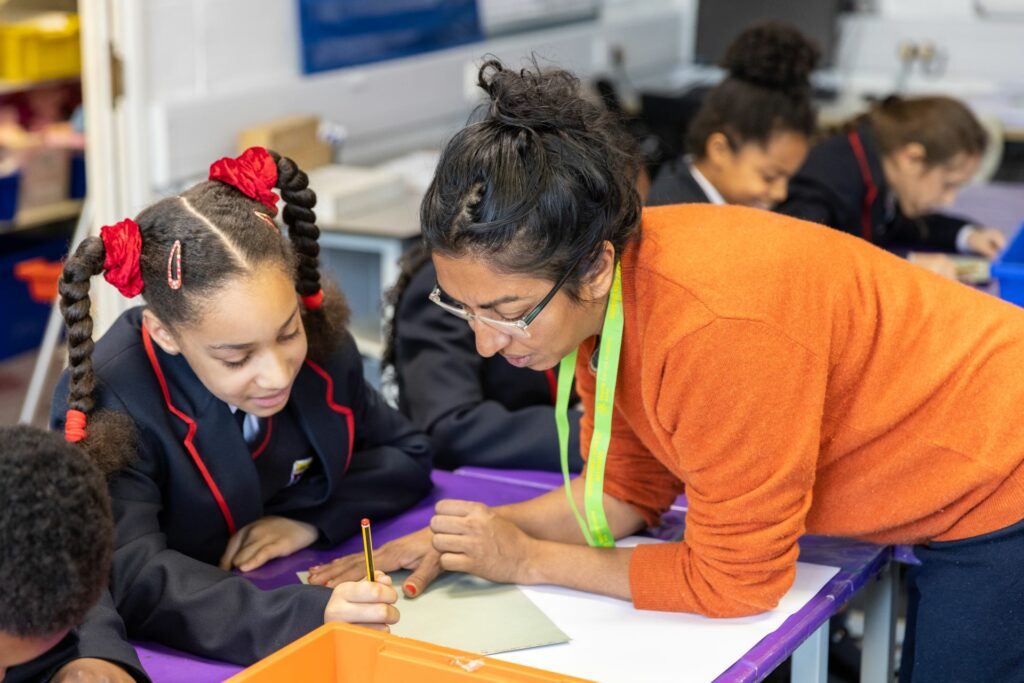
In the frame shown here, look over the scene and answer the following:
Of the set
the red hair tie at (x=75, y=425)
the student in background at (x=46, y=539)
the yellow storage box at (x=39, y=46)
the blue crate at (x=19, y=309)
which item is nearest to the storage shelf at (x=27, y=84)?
the yellow storage box at (x=39, y=46)

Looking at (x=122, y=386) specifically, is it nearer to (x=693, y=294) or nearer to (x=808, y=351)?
(x=693, y=294)

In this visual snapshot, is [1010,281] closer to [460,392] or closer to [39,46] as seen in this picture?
[460,392]

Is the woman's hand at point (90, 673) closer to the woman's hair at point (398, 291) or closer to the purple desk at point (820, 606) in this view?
the purple desk at point (820, 606)

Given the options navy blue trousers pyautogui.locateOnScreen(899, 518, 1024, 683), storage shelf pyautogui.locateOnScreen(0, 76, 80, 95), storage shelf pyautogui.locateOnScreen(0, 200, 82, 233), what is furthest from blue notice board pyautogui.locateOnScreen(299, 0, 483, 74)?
navy blue trousers pyautogui.locateOnScreen(899, 518, 1024, 683)

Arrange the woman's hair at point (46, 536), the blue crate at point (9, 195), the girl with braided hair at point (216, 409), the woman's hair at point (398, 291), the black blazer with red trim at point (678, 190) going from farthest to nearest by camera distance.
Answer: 1. the blue crate at point (9, 195)
2. the black blazer with red trim at point (678, 190)
3. the woman's hair at point (398, 291)
4. the girl with braided hair at point (216, 409)
5. the woman's hair at point (46, 536)

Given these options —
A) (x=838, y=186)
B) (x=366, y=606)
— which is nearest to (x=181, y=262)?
(x=366, y=606)

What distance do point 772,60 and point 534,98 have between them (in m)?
1.66

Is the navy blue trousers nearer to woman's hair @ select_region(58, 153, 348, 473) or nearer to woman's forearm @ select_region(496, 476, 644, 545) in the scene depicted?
woman's forearm @ select_region(496, 476, 644, 545)

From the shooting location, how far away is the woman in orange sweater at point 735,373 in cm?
130

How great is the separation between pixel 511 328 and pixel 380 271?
228 centimetres

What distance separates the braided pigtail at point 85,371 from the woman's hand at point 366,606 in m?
0.32

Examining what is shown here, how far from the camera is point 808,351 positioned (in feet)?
4.27

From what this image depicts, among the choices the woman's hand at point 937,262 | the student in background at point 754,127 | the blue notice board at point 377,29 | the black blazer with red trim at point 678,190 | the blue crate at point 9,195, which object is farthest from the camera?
the blue crate at point 9,195

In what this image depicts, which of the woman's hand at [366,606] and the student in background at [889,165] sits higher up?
the student in background at [889,165]
